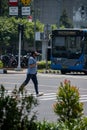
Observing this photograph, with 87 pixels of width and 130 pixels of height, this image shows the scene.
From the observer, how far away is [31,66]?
21.5 metres

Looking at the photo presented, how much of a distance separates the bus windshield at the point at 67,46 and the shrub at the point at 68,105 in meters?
30.1

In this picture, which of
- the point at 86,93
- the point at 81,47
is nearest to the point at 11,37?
the point at 81,47

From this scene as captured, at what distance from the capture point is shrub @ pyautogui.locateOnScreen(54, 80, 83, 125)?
8203 millimetres

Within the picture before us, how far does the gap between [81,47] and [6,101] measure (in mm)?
32290

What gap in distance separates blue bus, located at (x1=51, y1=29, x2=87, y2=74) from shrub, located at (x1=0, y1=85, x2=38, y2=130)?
32101mm

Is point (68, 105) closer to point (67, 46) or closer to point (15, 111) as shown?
point (15, 111)

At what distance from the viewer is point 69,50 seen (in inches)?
1531

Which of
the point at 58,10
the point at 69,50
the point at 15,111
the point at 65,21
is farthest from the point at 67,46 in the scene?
the point at 58,10

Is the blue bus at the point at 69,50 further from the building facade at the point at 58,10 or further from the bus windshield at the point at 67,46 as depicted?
the building facade at the point at 58,10

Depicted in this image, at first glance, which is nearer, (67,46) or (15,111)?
(15,111)

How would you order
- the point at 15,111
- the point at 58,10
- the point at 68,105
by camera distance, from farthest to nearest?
the point at 58,10, the point at 68,105, the point at 15,111

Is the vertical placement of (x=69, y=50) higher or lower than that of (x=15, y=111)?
lower

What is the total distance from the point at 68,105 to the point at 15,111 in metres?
2.19

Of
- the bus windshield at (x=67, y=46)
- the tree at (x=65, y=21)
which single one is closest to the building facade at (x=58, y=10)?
the tree at (x=65, y=21)
